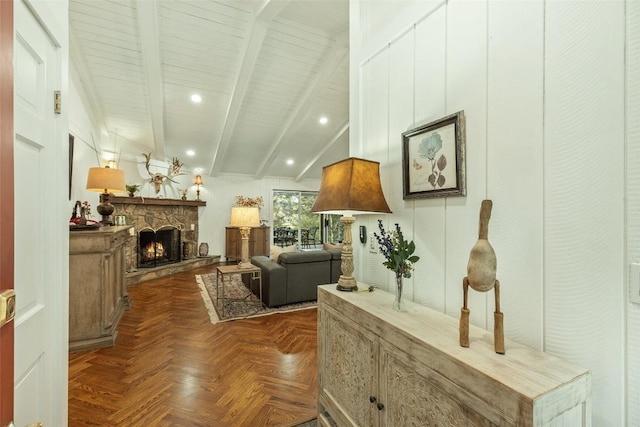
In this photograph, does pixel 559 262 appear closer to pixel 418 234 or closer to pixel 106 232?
pixel 418 234

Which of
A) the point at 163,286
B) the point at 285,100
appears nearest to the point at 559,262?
the point at 285,100

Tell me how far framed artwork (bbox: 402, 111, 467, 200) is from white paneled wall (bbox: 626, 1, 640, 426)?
0.49 m

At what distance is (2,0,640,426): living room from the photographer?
754mm

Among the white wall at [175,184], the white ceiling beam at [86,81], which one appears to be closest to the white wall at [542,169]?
the white ceiling beam at [86,81]

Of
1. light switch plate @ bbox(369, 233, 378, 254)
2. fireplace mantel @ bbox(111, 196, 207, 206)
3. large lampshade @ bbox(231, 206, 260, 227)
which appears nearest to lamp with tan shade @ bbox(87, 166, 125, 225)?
large lampshade @ bbox(231, 206, 260, 227)

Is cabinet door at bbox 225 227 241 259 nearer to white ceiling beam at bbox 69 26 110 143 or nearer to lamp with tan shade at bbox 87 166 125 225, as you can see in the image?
white ceiling beam at bbox 69 26 110 143

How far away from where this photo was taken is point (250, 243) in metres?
Answer: 7.20

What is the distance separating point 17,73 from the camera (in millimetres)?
856

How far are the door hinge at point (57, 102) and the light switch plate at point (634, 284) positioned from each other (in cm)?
207

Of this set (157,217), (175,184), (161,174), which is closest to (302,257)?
(157,217)

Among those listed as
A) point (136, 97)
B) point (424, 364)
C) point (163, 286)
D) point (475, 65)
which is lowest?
point (163, 286)

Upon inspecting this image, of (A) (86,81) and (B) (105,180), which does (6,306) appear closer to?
(B) (105,180)

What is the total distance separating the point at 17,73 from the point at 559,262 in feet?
6.13

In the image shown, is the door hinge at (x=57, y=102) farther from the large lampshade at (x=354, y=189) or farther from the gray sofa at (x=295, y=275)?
the gray sofa at (x=295, y=275)
